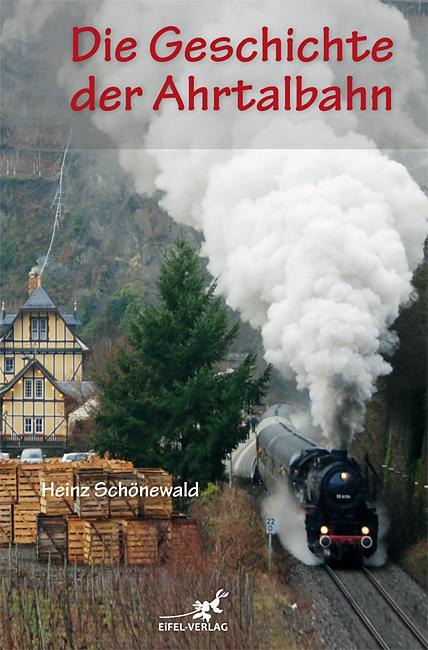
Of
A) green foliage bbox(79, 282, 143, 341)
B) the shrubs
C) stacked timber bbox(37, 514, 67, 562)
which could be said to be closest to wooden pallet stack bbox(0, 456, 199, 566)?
stacked timber bbox(37, 514, 67, 562)

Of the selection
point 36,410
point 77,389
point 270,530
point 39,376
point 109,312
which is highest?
point 109,312

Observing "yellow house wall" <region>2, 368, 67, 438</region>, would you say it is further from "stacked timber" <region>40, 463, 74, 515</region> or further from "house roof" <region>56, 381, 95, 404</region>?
"stacked timber" <region>40, 463, 74, 515</region>

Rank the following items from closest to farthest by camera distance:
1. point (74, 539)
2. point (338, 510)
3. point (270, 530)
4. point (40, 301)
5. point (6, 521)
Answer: point (270, 530), point (338, 510), point (74, 539), point (6, 521), point (40, 301)

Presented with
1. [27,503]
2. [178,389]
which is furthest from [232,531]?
[178,389]

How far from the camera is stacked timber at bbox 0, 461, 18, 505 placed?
981 inches

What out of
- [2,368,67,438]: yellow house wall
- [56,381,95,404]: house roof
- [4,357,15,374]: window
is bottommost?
[2,368,67,438]: yellow house wall

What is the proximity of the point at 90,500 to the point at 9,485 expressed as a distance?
2872 millimetres

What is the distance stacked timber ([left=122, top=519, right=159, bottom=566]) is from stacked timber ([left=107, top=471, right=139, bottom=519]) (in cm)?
68

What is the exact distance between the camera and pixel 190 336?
28.5 m

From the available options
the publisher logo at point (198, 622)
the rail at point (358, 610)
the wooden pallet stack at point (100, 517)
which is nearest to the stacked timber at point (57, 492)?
the wooden pallet stack at point (100, 517)

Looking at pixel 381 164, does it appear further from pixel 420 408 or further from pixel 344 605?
pixel 344 605

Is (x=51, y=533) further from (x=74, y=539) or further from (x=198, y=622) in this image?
(x=198, y=622)

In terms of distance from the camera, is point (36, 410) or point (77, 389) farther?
point (77, 389)

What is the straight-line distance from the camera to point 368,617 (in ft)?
60.8
